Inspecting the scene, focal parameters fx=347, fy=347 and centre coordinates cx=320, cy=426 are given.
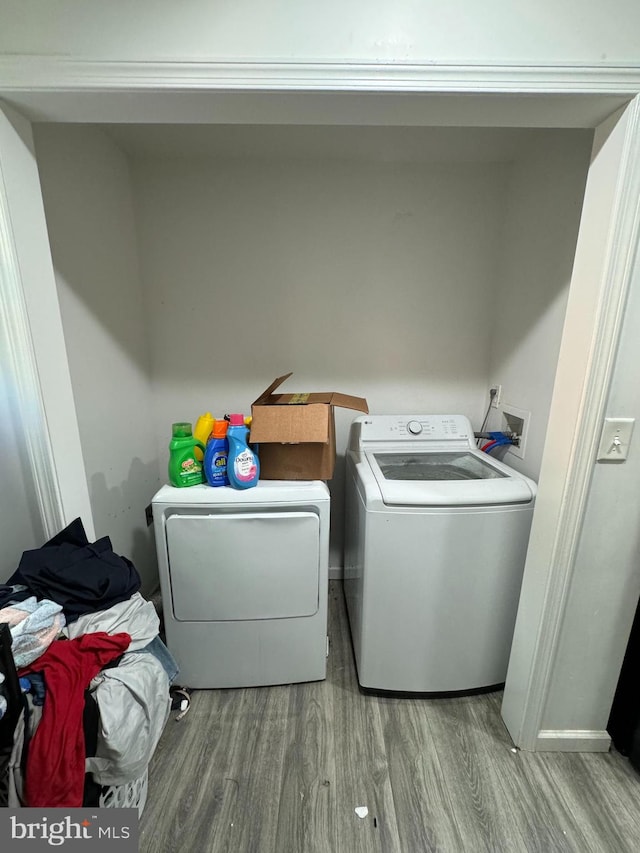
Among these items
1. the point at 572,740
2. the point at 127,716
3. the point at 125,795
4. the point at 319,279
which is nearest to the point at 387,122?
the point at 319,279

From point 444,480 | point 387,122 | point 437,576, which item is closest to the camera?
point 387,122

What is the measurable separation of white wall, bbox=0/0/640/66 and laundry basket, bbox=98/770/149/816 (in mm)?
1830

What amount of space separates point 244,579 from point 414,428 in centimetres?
107

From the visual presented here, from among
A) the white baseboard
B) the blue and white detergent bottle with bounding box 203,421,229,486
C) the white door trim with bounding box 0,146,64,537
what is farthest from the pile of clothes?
the white baseboard

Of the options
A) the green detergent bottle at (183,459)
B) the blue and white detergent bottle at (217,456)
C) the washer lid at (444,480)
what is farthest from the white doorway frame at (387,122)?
the blue and white detergent bottle at (217,456)

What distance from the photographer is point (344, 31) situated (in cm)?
83

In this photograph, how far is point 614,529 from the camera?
1.10 m

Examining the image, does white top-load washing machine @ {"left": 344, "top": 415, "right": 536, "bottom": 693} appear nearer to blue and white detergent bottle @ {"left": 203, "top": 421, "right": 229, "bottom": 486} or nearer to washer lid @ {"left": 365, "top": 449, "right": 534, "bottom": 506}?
washer lid @ {"left": 365, "top": 449, "right": 534, "bottom": 506}

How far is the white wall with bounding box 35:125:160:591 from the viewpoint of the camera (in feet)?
4.36

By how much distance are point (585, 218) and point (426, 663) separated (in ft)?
5.51

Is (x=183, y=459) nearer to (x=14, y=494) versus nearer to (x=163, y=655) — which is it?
(x=14, y=494)

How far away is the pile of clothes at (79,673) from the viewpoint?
2.38ft

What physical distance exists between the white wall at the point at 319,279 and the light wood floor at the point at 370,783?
134 cm

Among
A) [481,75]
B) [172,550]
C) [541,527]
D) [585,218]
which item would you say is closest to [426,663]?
[541,527]
